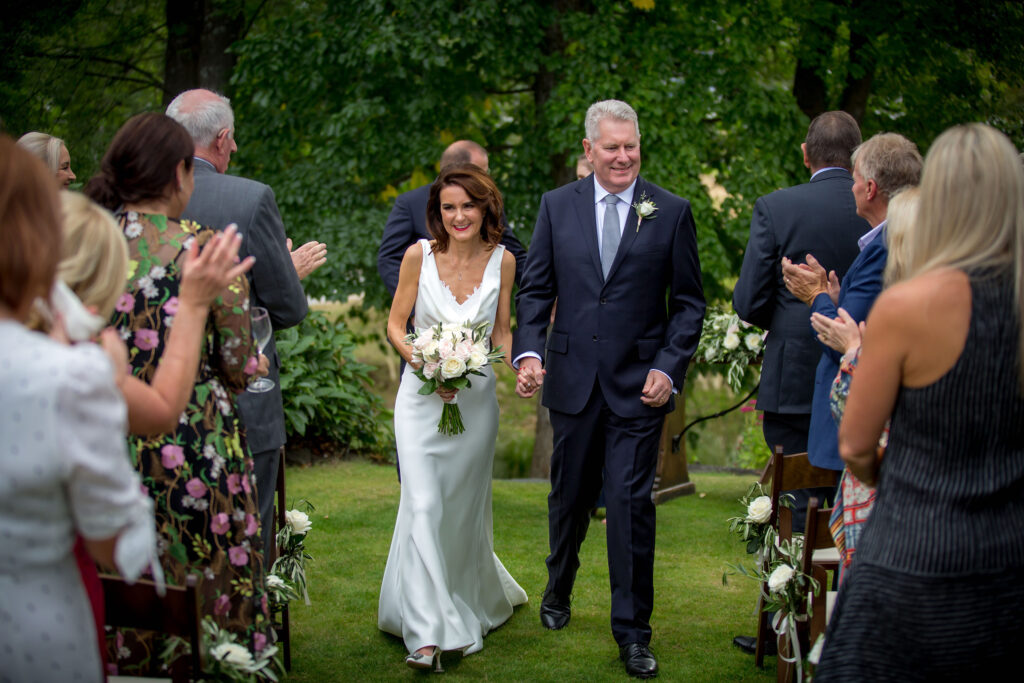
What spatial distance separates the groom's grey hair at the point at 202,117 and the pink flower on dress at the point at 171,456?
1.52 meters

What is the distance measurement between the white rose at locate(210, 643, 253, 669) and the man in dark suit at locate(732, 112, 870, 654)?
2951 mm

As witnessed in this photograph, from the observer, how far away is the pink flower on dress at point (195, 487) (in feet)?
11.0

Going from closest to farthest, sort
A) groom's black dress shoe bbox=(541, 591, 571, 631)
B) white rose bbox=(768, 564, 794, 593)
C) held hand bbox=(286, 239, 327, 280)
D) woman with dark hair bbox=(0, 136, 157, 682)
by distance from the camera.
A: woman with dark hair bbox=(0, 136, 157, 682) → white rose bbox=(768, 564, 794, 593) → held hand bbox=(286, 239, 327, 280) → groom's black dress shoe bbox=(541, 591, 571, 631)

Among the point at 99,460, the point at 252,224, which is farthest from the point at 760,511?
the point at 99,460

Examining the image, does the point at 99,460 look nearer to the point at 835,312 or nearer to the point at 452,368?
the point at 452,368

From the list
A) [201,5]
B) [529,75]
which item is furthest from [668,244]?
[201,5]

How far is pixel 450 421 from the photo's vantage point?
5328mm

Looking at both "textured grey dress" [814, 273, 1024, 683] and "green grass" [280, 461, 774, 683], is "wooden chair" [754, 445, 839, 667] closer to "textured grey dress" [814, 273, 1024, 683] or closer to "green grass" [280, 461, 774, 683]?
"green grass" [280, 461, 774, 683]

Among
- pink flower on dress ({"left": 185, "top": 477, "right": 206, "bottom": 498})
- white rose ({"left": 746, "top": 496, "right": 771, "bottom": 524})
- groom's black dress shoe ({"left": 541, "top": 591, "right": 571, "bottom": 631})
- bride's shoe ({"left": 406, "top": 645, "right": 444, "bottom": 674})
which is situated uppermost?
pink flower on dress ({"left": 185, "top": 477, "right": 206, "bottom": 498})

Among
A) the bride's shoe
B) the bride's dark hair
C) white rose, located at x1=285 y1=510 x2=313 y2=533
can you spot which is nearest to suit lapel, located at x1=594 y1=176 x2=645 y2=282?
the bride's dark hair

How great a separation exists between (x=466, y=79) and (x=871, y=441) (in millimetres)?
9228

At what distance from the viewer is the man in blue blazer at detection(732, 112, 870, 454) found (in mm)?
5219

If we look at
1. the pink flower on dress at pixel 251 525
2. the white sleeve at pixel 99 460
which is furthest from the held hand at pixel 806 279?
the white sleeve at pixel 99 460

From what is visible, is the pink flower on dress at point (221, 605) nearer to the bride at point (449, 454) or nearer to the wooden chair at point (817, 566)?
the bride at point (449, 454)
